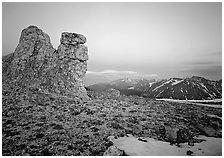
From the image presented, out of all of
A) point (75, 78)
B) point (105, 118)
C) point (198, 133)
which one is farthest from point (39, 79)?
point (198, 133)

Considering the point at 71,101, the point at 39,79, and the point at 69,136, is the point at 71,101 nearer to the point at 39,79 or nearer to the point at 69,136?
the point at 39,79

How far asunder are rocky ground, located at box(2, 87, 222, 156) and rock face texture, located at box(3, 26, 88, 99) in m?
1.96

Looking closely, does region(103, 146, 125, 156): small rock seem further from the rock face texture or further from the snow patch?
the rock face texture

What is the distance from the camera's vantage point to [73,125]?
14984 millimetres

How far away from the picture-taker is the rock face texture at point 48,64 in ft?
78.5

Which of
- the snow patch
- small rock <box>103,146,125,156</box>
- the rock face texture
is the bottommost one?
the snow patch

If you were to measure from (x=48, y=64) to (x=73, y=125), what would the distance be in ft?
A: 48.0

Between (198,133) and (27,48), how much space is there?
26.2 meters

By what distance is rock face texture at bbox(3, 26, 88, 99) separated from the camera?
78.5 feet

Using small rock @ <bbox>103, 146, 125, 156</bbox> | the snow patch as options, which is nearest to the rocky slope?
small rock @ <bbox>103, 146, 125, 156</bbox>

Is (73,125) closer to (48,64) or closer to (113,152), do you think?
(113,152)

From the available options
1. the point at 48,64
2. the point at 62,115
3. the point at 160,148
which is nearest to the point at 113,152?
the point at 160,148

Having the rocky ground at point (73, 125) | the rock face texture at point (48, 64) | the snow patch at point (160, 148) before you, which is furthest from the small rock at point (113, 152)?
the rock face texture at point (48, 64)

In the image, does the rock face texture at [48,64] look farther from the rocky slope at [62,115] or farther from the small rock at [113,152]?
the small rock at [113,152]
